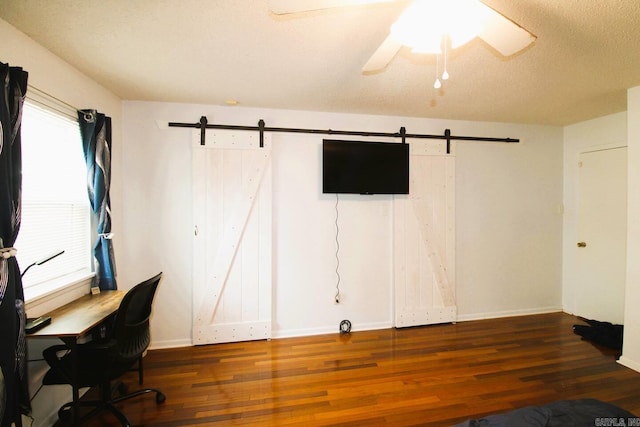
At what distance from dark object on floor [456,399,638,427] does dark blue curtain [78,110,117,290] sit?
9.09 feet

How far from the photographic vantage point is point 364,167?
3219 millimetres

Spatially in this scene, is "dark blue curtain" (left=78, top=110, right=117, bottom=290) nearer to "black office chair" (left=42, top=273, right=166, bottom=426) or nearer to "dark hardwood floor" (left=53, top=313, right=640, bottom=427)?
"black office chair" (left=42, top=273, right=166, bottom=426)

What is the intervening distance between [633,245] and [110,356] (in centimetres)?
427

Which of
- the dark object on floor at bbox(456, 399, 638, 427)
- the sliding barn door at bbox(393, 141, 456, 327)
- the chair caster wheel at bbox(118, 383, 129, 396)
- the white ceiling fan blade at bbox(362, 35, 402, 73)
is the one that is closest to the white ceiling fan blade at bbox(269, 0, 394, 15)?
the white ceiling fan blade at bbox(362, 35, 402, 73)

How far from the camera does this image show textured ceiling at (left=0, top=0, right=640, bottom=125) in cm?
154

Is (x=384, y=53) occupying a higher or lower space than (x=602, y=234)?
higher

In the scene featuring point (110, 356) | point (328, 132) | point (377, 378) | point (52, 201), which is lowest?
point (377, 378)

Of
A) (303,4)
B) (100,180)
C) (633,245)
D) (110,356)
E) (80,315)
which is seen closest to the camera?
(303,4)

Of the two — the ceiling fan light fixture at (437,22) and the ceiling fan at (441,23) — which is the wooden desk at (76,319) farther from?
the ceiling fan light fixture at (437,22)

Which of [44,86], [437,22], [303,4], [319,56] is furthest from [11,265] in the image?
[437,22]

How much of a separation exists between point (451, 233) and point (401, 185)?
3.05 ft

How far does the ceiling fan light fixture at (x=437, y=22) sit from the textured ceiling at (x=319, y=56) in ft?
1.00

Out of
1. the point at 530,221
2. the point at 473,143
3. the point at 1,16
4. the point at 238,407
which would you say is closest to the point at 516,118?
the point at 473,143

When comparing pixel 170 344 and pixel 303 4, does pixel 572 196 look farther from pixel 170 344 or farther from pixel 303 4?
pixel 170 344
